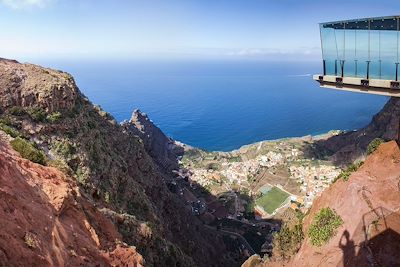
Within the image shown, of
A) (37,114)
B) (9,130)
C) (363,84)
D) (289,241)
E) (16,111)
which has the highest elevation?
(363,84)

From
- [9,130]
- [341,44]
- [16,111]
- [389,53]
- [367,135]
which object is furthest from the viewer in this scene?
[367,135]

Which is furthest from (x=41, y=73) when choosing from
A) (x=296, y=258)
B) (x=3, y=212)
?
(x=296, y=258)

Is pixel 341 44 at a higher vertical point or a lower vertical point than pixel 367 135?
higher

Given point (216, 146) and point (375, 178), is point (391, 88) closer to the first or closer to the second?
point (375, 178)

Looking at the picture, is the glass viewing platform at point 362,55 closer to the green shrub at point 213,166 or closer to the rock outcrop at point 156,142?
the rock outcrop at point 156,142

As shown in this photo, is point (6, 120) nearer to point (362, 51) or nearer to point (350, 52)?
point (350, 52)

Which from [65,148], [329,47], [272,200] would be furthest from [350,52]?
[272,200]
